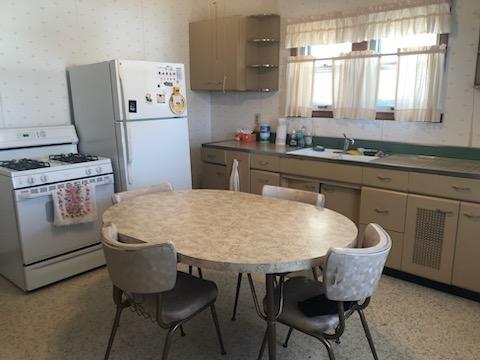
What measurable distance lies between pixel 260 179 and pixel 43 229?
1873mm

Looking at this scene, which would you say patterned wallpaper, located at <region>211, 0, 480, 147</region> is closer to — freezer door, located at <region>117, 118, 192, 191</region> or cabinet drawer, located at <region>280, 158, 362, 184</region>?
→ cabinet drawer, located at <region>280, 158, 362, 184</region>

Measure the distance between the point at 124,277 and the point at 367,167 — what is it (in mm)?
2063

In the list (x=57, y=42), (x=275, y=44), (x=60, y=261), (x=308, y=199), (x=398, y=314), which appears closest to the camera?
(x=308, y=199)

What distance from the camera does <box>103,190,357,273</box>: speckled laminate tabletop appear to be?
1.48 metres

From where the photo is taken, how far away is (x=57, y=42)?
10.5 ft

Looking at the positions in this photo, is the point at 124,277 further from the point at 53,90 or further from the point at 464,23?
the point at 464,23

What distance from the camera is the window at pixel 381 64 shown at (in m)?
3.13

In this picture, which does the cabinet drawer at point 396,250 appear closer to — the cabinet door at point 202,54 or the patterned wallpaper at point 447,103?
the patterned wallpaper at point 447,103

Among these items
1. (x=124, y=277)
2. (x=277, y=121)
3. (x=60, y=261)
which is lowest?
(x=60, y=261)

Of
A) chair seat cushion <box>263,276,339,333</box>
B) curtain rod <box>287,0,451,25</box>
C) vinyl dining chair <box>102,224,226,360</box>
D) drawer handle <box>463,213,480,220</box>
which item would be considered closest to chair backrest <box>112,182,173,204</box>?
vinyl dining chair <box>102,224,226,360</box>

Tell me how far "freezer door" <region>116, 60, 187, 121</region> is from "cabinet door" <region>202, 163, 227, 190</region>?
30.9 inches

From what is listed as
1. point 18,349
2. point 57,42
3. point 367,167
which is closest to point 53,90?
point 57,42

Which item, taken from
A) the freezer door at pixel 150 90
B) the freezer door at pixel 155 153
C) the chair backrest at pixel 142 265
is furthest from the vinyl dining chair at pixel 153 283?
the freezer door at pixel 150 90

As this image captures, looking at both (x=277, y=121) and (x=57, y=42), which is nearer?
(x=57, y=42)
